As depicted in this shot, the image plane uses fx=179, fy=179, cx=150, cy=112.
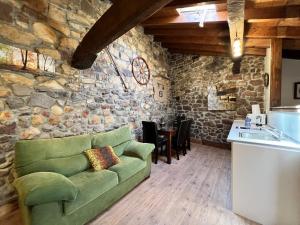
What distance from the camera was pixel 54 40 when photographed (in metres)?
2.57

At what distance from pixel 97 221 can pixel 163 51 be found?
5.07 m

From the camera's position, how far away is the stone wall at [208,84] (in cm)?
497

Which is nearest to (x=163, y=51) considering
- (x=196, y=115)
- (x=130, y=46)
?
(x=130, y=46)

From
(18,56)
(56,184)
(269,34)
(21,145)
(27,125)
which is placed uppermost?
(269,34)

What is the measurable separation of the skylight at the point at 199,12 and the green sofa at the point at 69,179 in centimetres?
248

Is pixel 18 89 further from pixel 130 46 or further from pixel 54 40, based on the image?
pixel 130 46

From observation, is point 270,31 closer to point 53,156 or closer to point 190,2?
point 190,2

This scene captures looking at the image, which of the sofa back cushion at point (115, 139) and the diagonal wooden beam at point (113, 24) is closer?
the diagonal wooden beam at point (113, 24)

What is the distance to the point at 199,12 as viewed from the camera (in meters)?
3.25

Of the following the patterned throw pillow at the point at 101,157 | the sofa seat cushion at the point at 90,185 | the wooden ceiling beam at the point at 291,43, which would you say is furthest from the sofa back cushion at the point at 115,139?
the wooden ceiling beam at the point at 291,43

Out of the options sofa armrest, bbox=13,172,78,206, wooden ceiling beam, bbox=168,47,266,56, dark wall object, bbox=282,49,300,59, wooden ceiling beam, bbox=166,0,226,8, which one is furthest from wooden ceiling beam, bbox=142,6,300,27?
sofa armrest, bbox=13,172,78,206

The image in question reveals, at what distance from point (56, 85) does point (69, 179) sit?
1335 mm

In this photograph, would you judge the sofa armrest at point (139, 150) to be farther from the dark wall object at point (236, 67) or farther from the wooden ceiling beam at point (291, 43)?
the wooden ceiling beam at point (291, 43)

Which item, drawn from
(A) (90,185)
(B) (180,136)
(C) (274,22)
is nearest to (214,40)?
(C) (274,22)
